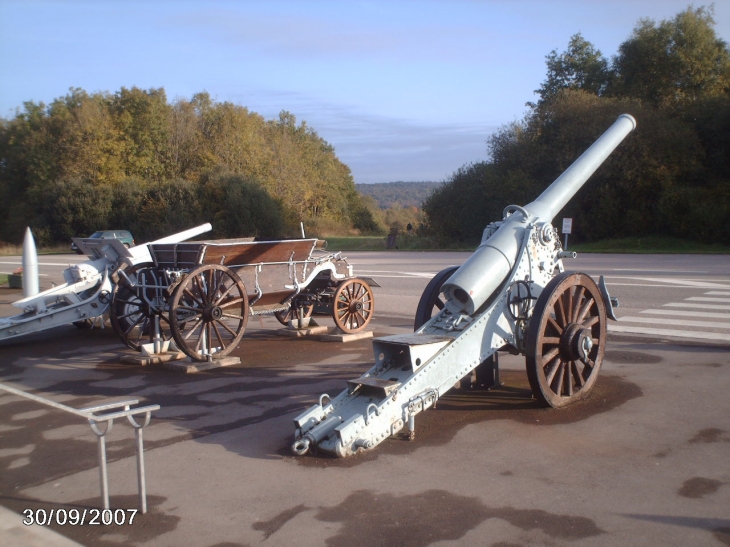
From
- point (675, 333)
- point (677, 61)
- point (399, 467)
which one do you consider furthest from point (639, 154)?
point (399, 467)

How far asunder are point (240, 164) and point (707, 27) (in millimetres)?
35368

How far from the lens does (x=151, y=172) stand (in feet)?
196

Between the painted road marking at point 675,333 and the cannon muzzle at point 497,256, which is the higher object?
the cannon muzzle at point 497,256

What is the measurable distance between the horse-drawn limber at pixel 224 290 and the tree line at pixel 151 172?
132 ft

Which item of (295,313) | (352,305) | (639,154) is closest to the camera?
(352,305)

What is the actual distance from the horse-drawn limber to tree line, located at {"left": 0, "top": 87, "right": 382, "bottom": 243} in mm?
40184

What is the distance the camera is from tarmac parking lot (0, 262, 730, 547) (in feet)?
14.1

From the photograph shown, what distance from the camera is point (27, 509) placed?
469 centimetres

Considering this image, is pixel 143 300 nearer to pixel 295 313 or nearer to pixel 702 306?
pixel 295 313

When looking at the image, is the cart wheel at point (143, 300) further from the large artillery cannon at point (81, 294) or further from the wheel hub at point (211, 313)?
the wheel hub at point (211, 313)

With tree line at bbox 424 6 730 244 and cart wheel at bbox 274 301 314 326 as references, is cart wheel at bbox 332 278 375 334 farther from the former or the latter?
tree line at bbox 424 6 730 244

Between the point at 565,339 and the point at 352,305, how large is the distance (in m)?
5.00

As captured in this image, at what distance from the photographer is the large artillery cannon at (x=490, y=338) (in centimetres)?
559

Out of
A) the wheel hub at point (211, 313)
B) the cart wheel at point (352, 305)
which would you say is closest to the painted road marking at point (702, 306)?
the cart wheel at point (352, 305)
